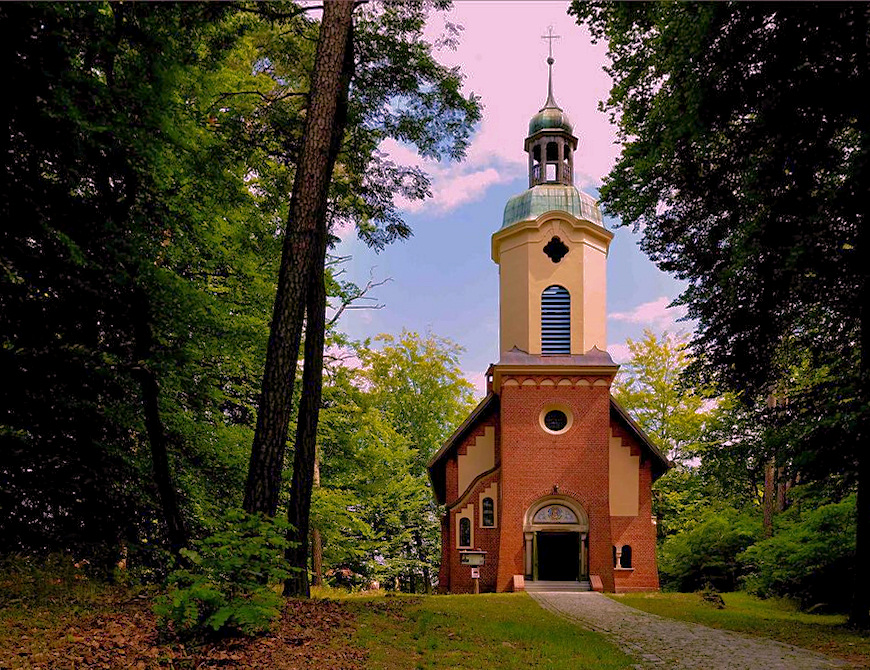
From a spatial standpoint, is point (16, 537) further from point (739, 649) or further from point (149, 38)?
point (739, 649)

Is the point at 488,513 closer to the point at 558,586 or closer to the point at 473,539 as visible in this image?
the point at 473,539

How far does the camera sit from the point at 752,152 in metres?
10.7

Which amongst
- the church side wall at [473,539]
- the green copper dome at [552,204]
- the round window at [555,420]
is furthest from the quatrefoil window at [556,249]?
the church side wall at [473,539]

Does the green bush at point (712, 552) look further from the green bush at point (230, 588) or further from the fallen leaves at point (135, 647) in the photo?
the green bush at point (230, 588)

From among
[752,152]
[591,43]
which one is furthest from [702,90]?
[591,43]

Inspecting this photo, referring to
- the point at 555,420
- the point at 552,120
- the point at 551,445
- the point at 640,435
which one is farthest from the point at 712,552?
the point at 552,120

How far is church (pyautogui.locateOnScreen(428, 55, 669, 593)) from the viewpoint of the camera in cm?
2064

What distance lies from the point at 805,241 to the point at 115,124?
8.55 metres

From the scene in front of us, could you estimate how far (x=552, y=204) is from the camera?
2291cm

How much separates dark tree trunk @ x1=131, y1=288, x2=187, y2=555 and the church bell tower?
566 inches

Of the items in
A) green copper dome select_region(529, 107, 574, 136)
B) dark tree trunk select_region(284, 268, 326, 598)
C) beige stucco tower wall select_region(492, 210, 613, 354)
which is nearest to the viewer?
dark tree trunk select_region(284, 268, 326, 598)

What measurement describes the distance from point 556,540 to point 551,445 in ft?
9.52

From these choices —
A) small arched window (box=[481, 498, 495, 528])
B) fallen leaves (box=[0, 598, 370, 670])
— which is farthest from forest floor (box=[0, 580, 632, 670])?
small arched window (box=[481, 498, 495, 528])

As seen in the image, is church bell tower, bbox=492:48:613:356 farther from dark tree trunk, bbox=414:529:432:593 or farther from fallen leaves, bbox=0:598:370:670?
fallen leaves, bbox=0:598:370:670
